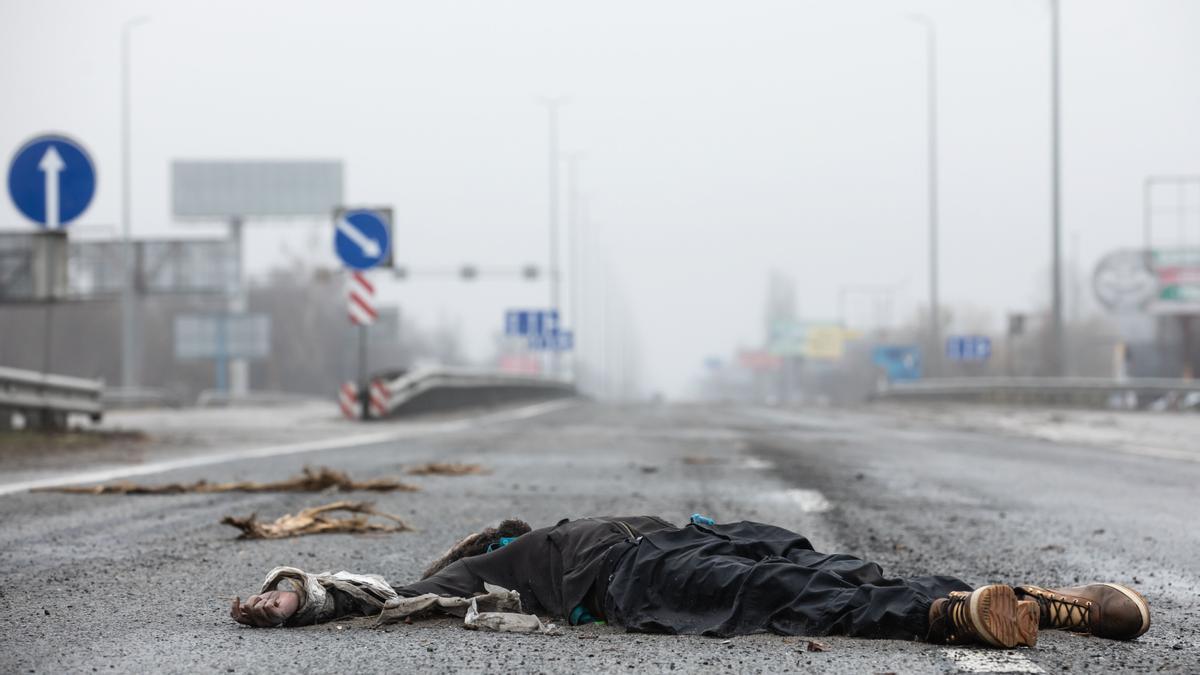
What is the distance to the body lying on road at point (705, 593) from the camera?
167 inches

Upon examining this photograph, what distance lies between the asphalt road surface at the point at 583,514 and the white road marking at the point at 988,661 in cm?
2

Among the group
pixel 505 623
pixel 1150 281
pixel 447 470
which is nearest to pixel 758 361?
pixel 1150 281

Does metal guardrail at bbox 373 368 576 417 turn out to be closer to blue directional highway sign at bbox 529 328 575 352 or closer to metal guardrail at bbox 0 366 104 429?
metal guardrail at bbox 0 366 104 429

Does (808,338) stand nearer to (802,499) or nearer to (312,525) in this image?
(802,499)

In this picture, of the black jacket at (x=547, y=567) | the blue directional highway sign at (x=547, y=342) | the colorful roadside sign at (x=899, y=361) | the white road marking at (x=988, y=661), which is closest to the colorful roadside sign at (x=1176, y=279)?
the blue directional highway sign at (x=547, y=342)

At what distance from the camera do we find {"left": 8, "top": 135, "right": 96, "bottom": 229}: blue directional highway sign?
1373cm

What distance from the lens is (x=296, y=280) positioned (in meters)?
114

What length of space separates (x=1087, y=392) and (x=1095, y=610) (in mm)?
30351

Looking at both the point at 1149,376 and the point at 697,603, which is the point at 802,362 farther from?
the point at 697,603

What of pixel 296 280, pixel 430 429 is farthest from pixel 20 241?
pixel 296 280

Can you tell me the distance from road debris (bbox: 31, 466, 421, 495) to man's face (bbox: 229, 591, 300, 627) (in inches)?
200

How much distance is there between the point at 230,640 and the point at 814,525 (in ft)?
12.9

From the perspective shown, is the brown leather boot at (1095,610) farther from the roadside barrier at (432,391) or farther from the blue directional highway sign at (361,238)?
the roadside barrier at (432,391)

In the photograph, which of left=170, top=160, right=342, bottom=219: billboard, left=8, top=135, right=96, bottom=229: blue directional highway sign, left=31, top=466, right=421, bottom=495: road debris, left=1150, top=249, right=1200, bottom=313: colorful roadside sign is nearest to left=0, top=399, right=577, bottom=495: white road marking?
left=31, top=466, right=421, bottom=495: road debris
